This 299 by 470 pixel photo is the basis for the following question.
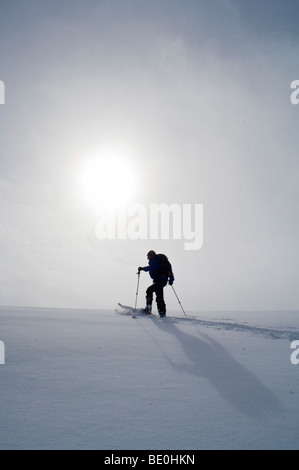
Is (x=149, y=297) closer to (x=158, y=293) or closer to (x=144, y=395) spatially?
(x=158, y=293)

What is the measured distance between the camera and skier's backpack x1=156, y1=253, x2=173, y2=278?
10555mm

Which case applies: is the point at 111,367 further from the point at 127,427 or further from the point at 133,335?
the point at 133,335

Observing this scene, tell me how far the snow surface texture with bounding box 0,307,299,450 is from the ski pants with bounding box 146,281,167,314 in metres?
5.51

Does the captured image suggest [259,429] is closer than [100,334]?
Yes

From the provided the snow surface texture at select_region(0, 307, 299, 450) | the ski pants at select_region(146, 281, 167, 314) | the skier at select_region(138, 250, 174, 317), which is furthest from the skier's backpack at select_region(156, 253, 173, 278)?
the snow surface texture at select_region(0, 307, 299, 450)

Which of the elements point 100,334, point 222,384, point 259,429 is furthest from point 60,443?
point 100,334

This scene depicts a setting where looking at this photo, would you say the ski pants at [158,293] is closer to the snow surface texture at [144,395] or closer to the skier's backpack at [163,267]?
the skier's backpack at [163,267]

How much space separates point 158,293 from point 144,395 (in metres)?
7.79

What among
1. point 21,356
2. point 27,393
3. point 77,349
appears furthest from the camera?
point 77,349

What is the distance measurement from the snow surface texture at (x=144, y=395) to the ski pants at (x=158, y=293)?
18.1 feet

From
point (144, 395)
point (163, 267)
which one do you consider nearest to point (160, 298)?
point (163, 267)

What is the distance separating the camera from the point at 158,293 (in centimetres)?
1027
